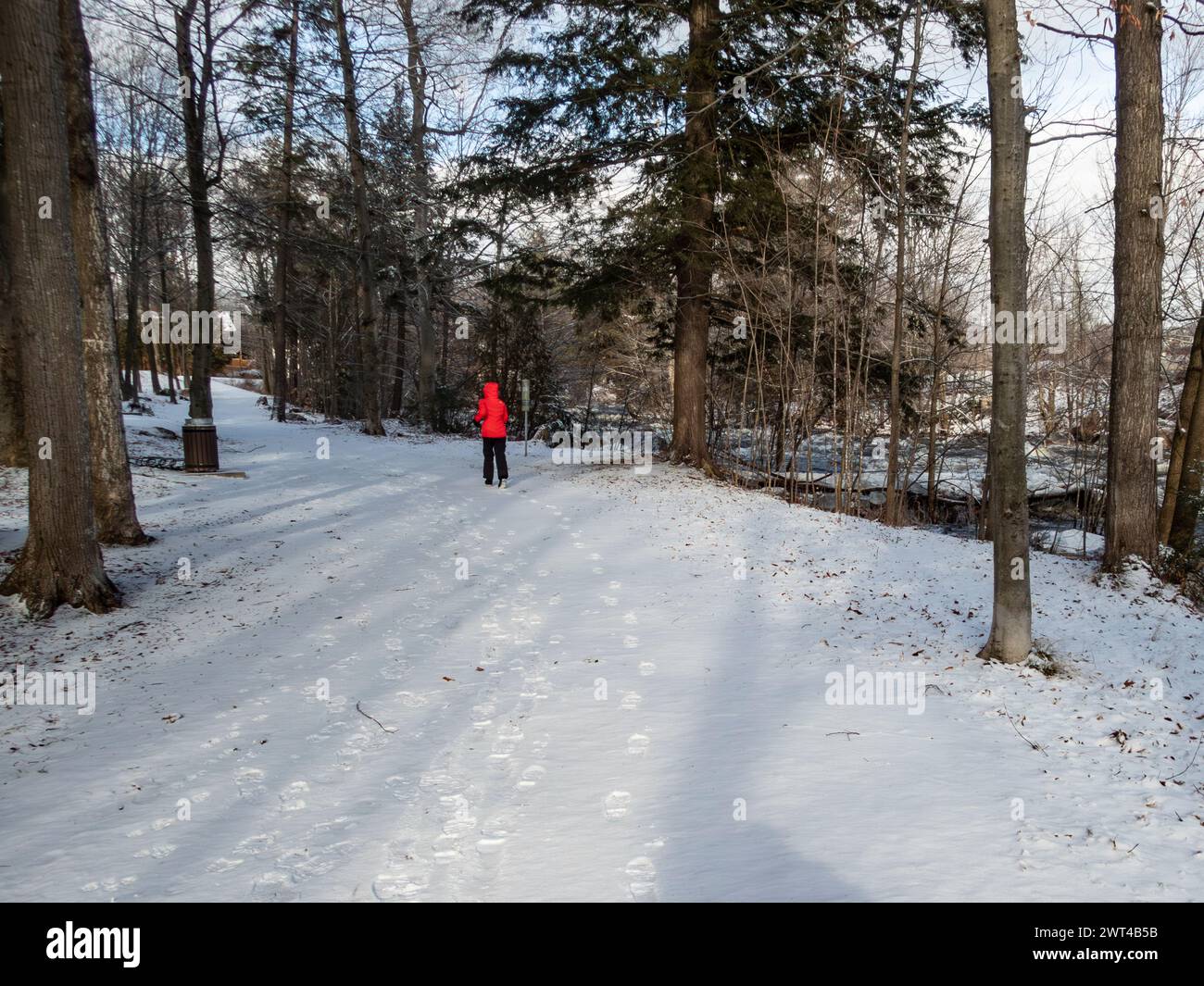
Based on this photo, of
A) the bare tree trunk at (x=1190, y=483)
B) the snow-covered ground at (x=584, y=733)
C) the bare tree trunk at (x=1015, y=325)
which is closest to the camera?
the snow-covered ground at (x=584, y=733)

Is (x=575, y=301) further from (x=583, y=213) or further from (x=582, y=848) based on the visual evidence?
(x=582, y=848)

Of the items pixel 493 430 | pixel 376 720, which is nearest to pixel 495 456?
pixel 493 430

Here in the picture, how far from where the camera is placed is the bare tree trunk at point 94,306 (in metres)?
7.94

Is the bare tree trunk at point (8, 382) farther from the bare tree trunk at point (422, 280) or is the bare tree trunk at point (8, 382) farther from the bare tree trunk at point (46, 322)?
the bare tree trunk at point (422, 280)

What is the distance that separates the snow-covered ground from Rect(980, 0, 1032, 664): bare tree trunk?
27.5 inches

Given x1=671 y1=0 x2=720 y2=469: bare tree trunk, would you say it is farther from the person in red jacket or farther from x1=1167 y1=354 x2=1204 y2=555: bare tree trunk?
x1=1167 y1=354 x2=1204 y2=555: bare tree trunk

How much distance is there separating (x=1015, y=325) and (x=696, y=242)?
33.2ft

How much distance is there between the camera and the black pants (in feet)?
45.8

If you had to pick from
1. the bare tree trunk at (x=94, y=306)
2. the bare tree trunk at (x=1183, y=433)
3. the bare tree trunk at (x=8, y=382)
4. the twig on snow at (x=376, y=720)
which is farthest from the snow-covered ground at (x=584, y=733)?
the bare tree trunk at (x=1183, y=433)

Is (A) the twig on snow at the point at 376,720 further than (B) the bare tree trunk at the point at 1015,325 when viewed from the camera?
No

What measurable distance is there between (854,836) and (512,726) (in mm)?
2313

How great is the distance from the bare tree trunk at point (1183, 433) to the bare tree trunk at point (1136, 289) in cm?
352
